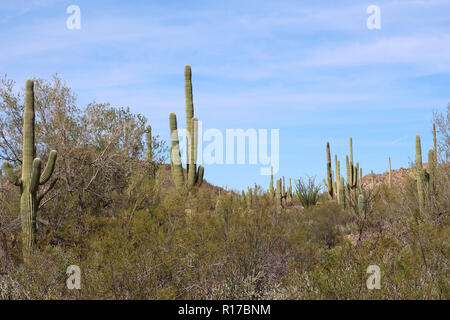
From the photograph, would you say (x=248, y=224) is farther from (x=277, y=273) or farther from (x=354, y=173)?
(x=354, y=173)

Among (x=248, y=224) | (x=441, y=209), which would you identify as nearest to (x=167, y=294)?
(x=248, y=224)

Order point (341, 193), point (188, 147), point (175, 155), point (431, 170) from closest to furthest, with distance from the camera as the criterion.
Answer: point (175, 155) < point (188, 147) < point (431, 170) < point (341, 193)

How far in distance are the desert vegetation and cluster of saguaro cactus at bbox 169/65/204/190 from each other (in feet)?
0.14

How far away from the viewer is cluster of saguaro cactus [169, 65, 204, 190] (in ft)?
57.1

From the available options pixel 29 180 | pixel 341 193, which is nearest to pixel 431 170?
pixel 341 193

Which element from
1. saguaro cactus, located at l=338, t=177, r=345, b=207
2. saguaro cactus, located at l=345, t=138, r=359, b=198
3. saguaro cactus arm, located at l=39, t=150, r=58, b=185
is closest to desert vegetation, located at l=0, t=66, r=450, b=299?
saguaro cactus arm, located at l=39, t=150, r=58, b=185

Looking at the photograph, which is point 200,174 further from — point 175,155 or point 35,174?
point 35,174

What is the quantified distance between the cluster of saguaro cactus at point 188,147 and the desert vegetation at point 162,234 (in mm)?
43

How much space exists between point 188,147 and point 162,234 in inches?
391

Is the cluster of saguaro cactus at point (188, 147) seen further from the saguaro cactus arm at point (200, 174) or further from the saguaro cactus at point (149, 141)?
the saguaro cactus at point (149, 141)

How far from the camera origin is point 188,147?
18.0m

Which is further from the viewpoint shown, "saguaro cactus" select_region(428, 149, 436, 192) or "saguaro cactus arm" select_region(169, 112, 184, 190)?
"saguaro cactus" select_region(428, 149, 436, 192)

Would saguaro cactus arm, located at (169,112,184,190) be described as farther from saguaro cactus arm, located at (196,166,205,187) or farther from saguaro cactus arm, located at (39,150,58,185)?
saguaro cactus arm, located at (39,150,58,185)

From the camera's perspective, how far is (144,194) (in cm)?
1647
